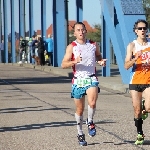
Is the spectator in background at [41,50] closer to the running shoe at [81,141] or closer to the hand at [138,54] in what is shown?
the running shoe at [81,141]

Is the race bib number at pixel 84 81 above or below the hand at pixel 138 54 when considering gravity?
below

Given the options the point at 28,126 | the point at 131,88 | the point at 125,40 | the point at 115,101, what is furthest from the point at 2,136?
the point at 125,40

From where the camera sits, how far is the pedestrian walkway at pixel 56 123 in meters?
9.58

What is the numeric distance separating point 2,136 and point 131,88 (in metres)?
2.10

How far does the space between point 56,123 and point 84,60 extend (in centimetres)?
288

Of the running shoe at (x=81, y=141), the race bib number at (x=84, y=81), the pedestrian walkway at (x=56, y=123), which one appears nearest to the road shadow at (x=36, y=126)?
the pedestrian walkway at (x=56, y=123)

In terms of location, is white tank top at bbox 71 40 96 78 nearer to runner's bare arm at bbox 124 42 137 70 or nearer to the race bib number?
the race bib number

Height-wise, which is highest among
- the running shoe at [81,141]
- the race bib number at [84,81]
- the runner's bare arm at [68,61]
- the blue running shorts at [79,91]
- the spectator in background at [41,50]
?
the runner's bare arm at [68,61]

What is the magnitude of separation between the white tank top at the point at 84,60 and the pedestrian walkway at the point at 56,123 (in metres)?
0.94

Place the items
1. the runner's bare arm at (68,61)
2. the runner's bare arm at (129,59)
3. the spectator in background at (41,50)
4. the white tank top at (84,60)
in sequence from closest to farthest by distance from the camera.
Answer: the runner's bare arm at (68,61)
the runner's bare arm at (129,59)
the white tank top at (84,60)
the spectator in background at (41,50)

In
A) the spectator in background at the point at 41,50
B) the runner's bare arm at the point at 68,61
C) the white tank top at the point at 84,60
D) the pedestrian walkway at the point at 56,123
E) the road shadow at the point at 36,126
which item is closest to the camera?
the runner's bare arm at the point at 68,61

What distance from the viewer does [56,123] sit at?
39.7 feet

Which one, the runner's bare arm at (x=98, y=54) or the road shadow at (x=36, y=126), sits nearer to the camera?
the runner's bare arm at (x=98, y=54)

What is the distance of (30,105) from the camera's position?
51.9ft
